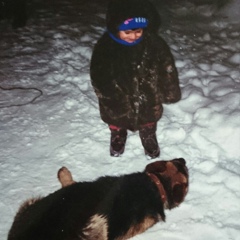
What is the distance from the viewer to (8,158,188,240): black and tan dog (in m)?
2.15

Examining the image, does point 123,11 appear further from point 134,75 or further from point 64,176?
point 64,176

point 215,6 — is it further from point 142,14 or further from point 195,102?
point 142,14

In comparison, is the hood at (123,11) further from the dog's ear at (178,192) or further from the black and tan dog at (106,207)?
the dog's ear at (178,192)

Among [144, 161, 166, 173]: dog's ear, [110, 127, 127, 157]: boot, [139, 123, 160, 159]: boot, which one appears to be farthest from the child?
[144, 161, 166, 173]: dog's ear

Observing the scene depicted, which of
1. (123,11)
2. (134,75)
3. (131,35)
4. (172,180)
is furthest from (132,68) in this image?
(172,180)

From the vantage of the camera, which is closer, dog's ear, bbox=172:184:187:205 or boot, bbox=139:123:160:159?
dog's ear, bbox=172:184:187:205

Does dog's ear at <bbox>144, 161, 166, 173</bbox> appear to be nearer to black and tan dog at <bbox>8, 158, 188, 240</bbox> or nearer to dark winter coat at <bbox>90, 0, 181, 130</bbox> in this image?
black and tan dog at <bbox>8, 158, 188, 240</bbox>

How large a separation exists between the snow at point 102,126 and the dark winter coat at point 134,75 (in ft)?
2.01

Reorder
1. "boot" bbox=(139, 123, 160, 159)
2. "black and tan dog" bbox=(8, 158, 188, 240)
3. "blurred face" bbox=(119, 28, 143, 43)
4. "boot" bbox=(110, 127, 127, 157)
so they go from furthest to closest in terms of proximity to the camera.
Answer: "boot" bbox=(110, 127, 127, 157)
"boot" bbox=(139, 123, 160, 159)
"blurred face" bbox=(119, 28, 143, 43)
"black and tan dog" bbox=(8, 158, 188, 240)

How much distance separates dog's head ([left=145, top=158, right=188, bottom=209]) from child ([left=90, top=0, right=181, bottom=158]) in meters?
0.62

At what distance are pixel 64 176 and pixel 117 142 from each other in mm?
661

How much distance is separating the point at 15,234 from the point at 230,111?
2.69 meters

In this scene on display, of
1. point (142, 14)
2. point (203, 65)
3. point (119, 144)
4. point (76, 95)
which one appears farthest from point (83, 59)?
point (142, 14)

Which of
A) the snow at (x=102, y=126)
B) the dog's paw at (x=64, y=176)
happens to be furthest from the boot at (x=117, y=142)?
the dog's paw at (x=64, y=176)
